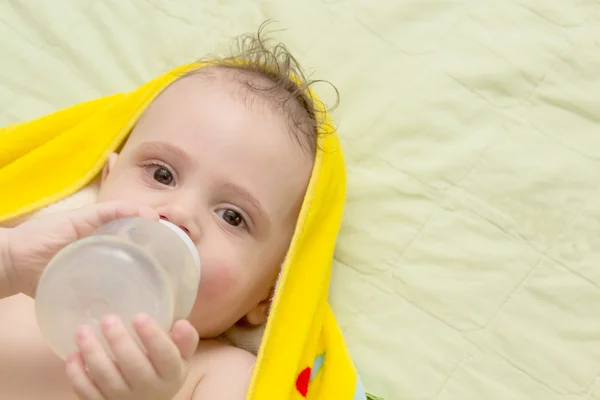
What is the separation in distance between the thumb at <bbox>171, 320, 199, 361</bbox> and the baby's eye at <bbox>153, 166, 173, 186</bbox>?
337mm

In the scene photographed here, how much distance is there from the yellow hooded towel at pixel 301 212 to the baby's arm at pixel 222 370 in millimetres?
23

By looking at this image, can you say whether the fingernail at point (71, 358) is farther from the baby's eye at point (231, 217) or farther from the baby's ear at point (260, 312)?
the baby's ear at point (260, 312)

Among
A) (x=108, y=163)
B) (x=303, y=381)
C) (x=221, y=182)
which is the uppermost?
(x=221, y=182)

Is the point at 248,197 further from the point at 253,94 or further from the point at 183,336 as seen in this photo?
the point at 183,336

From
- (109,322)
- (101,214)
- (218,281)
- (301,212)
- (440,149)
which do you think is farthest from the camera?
(440,149)

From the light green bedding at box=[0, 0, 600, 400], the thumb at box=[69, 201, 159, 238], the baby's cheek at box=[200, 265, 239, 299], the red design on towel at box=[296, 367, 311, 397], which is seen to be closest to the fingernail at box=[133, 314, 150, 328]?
the thumb at box=[69, 201, 159, 238]

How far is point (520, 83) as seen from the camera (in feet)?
4.24

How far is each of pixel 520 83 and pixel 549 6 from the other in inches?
7.1

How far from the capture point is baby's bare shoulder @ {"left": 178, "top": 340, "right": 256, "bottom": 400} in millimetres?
1003

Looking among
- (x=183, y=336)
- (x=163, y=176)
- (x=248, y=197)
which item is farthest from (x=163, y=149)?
(x=183, y=336)

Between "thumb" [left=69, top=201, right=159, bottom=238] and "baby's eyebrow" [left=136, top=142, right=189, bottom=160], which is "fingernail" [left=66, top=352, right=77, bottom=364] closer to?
"thumb" [left=69, top=201, right=159, bottom=238]

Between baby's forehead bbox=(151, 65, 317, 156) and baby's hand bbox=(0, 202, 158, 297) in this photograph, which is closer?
baby's hand bbox=(0, 202, 158, 297)

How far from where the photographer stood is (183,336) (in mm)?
706

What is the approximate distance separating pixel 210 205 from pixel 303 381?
0.32 m
